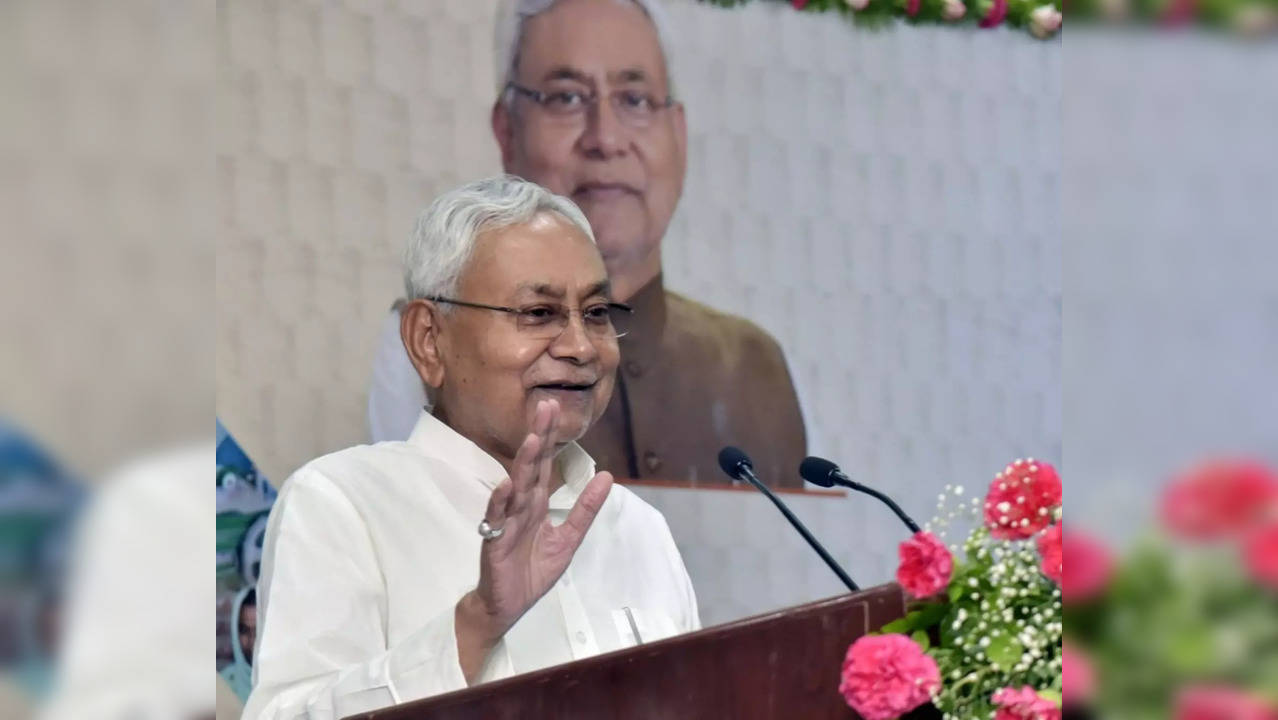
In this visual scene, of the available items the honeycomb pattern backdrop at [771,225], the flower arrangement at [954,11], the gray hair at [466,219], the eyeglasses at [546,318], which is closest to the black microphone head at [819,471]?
the eyeglasses at [546,318]

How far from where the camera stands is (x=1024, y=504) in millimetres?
1475

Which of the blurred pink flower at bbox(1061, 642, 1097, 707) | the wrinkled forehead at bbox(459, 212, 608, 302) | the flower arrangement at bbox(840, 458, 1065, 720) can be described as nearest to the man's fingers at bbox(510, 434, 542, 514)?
the flower arrangement at bbox(840, 458, 1065, 720)

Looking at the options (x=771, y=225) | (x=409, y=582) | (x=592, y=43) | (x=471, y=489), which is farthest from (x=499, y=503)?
(x=771, y=225)

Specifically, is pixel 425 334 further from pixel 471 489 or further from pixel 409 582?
pixel 409 582

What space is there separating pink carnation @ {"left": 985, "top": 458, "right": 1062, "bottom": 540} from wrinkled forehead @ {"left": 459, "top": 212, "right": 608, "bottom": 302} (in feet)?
4.22

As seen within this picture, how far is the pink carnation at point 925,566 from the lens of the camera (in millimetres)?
1455

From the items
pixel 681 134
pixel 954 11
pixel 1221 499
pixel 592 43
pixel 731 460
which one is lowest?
pixel 731 460

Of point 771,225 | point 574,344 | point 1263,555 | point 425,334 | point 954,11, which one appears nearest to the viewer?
point 1263,555

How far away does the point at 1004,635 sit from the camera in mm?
1385

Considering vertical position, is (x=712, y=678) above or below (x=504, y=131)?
below

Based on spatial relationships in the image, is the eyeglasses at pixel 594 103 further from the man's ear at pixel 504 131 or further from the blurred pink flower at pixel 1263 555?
the blurred pink flower at pixel 1263 555

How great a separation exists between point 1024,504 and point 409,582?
1277 millimetres

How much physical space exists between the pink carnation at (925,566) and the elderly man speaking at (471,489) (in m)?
0.87

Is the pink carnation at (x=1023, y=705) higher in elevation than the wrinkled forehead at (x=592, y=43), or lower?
lower
